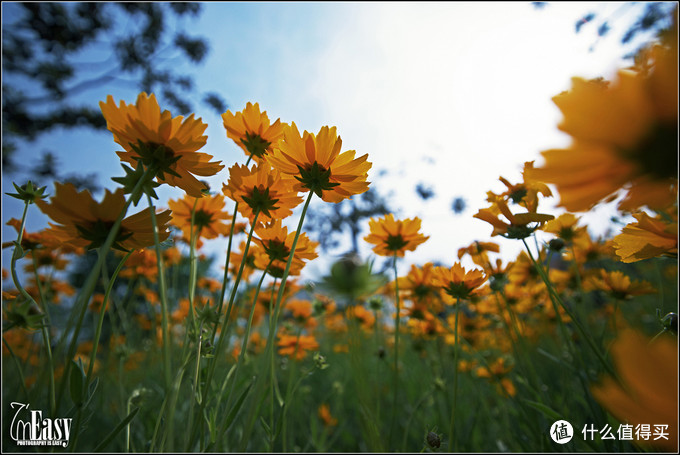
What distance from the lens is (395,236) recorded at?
0.66 metres

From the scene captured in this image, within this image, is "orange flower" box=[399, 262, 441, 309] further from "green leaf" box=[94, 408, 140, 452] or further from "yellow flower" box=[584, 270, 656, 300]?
"green leaf" box=[94, 408, 140, 452]

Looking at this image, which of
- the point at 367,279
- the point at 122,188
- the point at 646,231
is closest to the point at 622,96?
the point at 646,231

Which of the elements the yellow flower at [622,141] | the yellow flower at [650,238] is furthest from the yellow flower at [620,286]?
the yellow flower at [622,141]

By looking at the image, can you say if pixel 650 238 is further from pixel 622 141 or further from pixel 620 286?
pixel 620 286

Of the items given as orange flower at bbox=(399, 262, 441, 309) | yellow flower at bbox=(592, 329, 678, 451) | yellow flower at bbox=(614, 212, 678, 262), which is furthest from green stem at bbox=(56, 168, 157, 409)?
orange flower at bbox=(399, 262, 441, 309)

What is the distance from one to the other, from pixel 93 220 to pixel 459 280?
0.51m

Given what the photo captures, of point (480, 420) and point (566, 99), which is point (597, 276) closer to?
point (480, 420)

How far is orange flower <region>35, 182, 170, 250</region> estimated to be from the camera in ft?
0.90

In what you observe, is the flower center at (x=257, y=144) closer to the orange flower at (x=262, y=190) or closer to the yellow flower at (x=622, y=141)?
the orange flower at (x=262, y=190)

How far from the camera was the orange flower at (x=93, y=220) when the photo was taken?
273mm

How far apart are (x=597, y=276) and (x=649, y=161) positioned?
1090 millimetres

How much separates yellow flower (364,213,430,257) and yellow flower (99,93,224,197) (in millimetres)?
400

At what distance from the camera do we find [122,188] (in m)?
0.28

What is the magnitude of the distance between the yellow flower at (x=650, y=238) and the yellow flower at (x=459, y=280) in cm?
25
